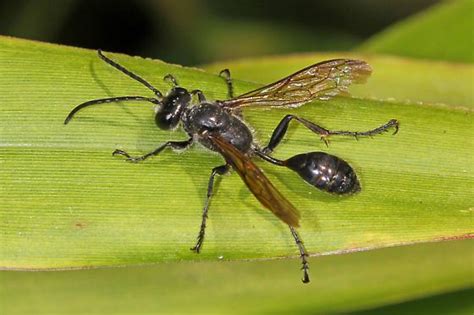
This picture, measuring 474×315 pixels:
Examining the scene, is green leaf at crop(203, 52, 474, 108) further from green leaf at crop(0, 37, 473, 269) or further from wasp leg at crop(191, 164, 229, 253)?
wasp leg at crop(191, 164, 229, 253)

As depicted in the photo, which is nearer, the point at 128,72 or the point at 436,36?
the point at 128,72

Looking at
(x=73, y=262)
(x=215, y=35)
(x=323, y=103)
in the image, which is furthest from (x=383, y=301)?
(x=215, y=35)

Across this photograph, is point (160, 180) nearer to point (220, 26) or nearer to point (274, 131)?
point (274, 131)

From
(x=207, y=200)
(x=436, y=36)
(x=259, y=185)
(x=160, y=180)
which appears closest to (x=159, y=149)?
(x=160, y=180)

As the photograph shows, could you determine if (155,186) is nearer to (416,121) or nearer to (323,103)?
(323,103)

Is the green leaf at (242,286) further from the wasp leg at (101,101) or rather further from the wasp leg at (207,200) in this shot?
the wasp leg at (101,101)

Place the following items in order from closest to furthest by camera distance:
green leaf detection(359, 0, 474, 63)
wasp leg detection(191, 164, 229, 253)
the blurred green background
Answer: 1. wasp leg detection(191, 164, 229, 253)
2. green leaf detection(359, 0, 474, 63)
3. the blurred green background

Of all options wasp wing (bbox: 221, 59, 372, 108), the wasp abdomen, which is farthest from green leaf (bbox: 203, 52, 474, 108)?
the wasp abdomen
